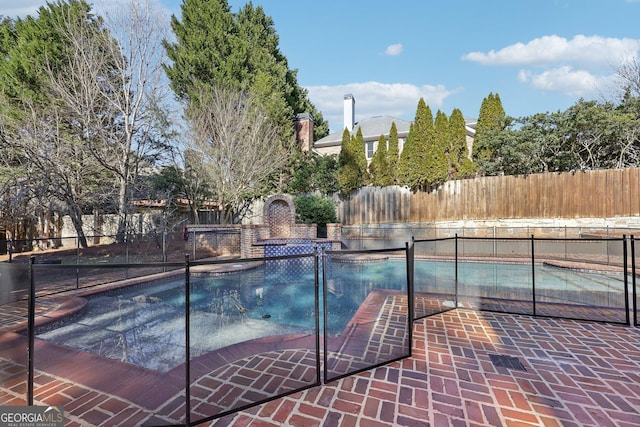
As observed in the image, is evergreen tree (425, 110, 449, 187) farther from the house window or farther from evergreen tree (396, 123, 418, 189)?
the house window

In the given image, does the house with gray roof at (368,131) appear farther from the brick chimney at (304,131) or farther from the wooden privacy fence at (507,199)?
the wooden privacy fence at (507,199)

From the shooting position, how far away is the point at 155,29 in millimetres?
10117

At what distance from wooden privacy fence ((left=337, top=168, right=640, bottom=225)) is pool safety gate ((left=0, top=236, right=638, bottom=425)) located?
4311mm

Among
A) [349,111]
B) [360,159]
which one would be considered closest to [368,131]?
[349,111]

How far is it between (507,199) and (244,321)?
13.1 metres

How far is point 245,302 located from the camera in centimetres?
583

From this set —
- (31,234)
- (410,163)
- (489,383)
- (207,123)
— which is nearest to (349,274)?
(489,383)

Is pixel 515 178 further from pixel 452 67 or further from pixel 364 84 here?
pixel 364 84

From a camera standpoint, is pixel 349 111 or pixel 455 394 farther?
pixel 349 111

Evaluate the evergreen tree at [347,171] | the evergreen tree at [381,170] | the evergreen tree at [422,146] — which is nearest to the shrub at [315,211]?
the evergreen tree at [347,171]

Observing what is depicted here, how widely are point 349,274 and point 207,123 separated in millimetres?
10753

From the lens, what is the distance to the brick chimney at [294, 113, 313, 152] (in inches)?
768

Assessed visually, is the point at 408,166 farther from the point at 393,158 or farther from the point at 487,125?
the point at 487,125

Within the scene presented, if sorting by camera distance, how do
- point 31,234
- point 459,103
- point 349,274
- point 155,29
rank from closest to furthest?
point 349,274 → point 155,29 → point 31,234 → point 459,103
